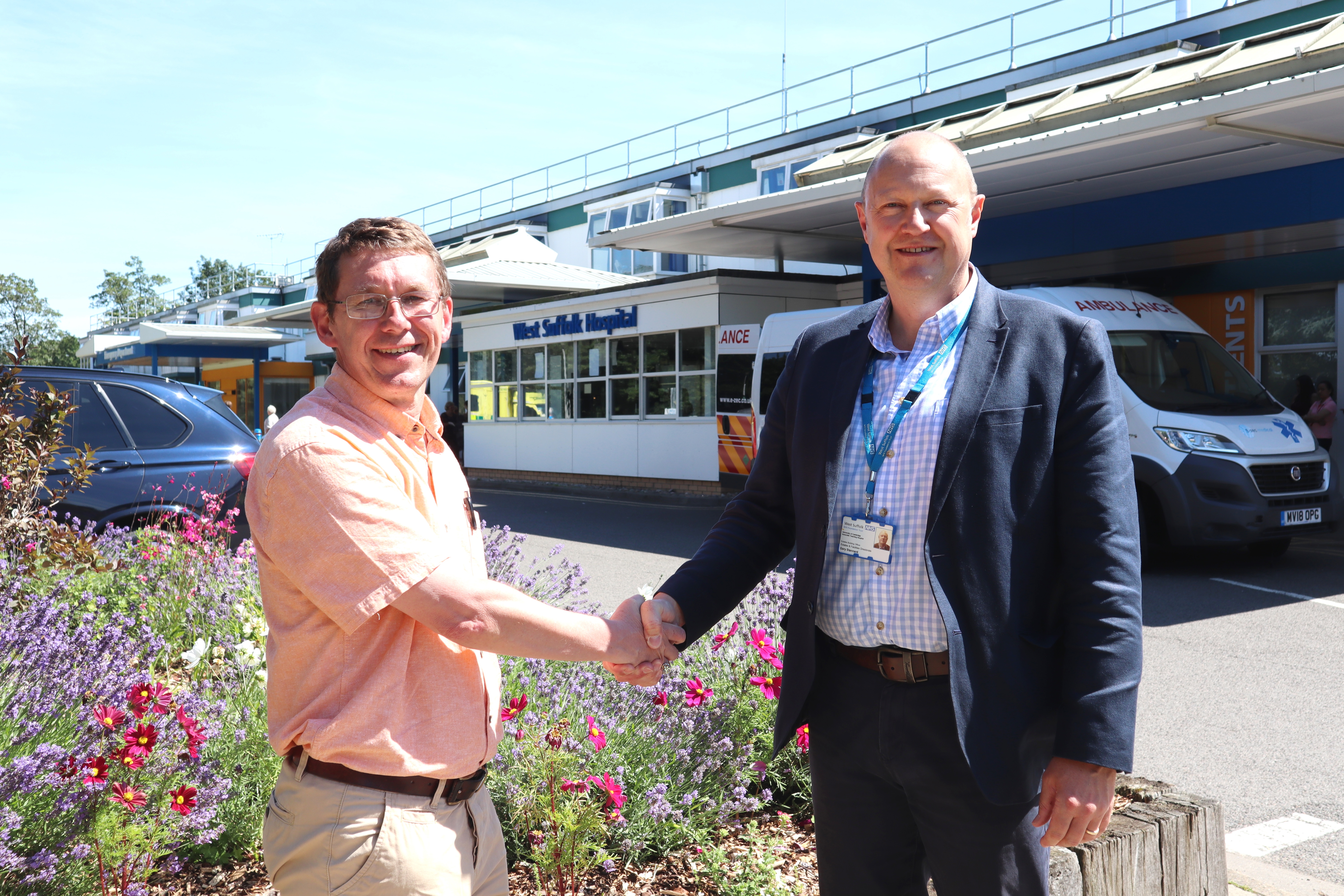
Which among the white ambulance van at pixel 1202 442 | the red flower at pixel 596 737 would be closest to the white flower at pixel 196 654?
the red flower at pixel 596 737

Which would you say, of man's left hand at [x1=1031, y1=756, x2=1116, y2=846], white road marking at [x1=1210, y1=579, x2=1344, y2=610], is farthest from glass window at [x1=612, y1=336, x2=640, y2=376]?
man's left hand at [x1=1031, y1=756, x2=1116, y2=846]

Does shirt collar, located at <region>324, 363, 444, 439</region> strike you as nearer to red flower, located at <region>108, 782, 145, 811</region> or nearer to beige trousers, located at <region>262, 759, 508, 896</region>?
beige trousers, located at <region>262, 759, 508, 896</region>

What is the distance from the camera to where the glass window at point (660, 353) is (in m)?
19.9

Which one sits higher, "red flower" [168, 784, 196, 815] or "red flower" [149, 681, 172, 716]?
"red flower" [149, 681, 172, 716]

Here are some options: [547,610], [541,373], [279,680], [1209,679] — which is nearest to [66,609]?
[279,680]

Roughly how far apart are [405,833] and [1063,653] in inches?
49.8

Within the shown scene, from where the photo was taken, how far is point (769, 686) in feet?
12.0

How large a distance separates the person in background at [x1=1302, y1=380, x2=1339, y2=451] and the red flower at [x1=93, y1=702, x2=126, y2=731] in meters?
15.5

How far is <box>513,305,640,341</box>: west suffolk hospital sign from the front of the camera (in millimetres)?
20812

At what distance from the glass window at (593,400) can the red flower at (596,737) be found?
18460 mm

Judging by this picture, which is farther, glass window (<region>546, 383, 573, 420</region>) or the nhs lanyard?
glass window (<region>546, 383, 573, 420</region>)

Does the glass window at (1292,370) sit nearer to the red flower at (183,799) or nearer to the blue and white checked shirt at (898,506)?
the blue and white checked shirt at (898,506)

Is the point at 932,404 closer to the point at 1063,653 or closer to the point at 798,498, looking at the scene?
the point at 798,498

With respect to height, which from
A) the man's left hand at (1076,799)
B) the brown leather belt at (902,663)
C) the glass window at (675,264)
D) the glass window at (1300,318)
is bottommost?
the man's left hand at (1076,799)
